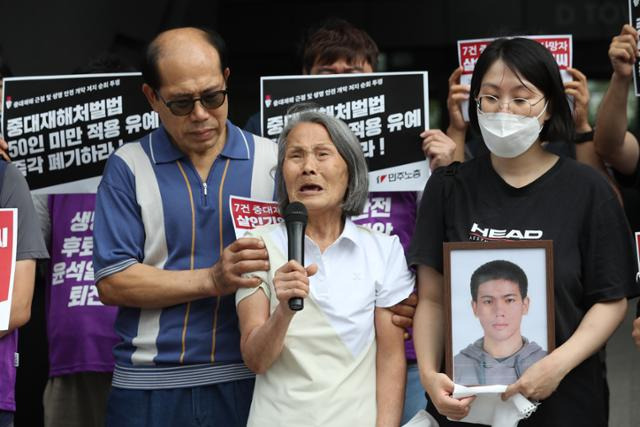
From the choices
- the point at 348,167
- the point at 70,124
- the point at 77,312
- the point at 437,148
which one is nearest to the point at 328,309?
the point at 348,167

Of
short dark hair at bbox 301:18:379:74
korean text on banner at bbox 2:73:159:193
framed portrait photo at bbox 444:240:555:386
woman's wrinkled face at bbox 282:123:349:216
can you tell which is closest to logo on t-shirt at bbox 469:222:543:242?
framed portrait photo at bbox 444:240:555:386

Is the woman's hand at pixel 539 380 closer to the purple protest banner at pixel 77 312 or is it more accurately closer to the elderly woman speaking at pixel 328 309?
the elderly woman speaking at pixel 328 309

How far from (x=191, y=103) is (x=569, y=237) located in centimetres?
134

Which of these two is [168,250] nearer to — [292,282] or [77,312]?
[292,282]

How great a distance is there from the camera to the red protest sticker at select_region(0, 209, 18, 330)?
385 centimetres

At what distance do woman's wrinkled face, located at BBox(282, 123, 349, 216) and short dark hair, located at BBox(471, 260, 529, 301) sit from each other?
603 millimetres

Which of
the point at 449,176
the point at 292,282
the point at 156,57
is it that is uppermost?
the point at 156,57

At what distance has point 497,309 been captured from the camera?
3.51m

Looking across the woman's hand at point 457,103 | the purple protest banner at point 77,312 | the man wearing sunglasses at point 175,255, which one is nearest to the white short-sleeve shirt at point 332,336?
the man wearing sunglasses at point 175,255

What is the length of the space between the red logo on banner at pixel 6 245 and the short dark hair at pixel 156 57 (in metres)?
0.66

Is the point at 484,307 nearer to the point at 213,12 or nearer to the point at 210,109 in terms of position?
the point at 210,109

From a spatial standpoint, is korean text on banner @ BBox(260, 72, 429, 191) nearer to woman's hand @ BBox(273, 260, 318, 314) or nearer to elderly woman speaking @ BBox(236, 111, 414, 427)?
elderly woman speaking @ BBox(236, 111, 414, 427)

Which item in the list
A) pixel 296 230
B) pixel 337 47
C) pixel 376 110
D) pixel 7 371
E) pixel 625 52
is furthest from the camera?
pixel 337 47

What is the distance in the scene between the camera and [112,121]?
474cm
